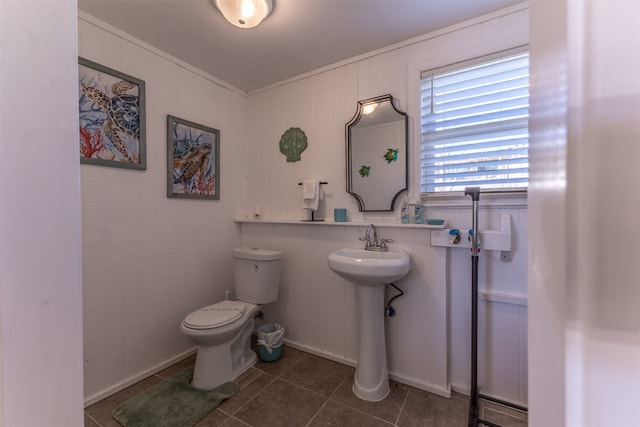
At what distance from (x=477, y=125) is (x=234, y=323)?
6.57 feet

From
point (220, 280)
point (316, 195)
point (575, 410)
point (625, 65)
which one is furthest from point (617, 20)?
point (220, 280)

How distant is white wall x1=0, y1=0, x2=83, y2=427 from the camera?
364 millimetres

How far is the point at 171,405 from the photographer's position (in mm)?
1530

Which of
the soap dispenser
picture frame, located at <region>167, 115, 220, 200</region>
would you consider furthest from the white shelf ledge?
picture frame, located at <region>167, 115, 220, 200</region>

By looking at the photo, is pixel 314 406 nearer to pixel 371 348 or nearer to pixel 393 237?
pixel 371 348

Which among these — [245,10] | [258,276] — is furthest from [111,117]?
[258,276]

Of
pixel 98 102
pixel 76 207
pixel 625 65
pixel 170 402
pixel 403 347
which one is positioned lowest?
pixel 170 402

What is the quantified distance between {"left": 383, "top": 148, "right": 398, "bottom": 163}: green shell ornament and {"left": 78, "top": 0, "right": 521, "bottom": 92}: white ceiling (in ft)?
2.43

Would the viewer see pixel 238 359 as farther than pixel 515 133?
Yes

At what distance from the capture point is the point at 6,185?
1.19ft

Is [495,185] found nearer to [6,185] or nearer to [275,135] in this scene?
[275,135]

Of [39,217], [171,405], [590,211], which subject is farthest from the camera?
[171,405]

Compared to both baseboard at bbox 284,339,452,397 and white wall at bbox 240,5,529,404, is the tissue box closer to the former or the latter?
white wall at bbox 240,5,529,404

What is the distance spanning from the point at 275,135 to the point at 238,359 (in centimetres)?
184
